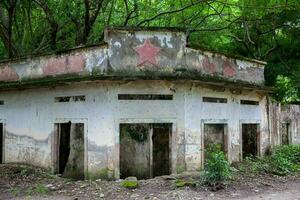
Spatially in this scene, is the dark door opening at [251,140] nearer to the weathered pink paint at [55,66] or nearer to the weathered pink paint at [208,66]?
the weathered pink paint at [208,66]

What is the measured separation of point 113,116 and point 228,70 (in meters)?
4.43

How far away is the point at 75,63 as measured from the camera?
41.3 ft

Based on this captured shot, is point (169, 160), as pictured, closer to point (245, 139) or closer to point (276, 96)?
point (245, 139)

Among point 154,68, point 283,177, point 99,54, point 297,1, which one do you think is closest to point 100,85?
point 99,54

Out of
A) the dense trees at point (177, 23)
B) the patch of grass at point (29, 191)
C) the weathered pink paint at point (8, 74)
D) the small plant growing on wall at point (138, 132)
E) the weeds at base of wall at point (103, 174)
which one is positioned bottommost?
the patch of grass at point (29, 191)

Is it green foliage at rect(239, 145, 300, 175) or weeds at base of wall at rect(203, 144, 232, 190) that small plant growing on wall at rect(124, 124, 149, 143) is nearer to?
weeds at base of wall at rect(203, 144, 232, 190)

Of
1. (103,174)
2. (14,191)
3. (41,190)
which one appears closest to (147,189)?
(103,174)

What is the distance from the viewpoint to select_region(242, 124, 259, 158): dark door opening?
50.5ft

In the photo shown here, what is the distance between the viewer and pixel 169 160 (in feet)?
40.4

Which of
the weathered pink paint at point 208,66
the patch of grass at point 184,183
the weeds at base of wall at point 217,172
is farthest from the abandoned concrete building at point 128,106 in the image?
the weeds at base of wall at point 217,172

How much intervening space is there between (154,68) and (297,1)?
688cm

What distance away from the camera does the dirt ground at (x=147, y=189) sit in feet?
33.3

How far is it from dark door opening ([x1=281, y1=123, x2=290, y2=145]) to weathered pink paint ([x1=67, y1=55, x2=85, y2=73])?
444 inches

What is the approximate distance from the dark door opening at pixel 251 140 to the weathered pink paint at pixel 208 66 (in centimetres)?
317
